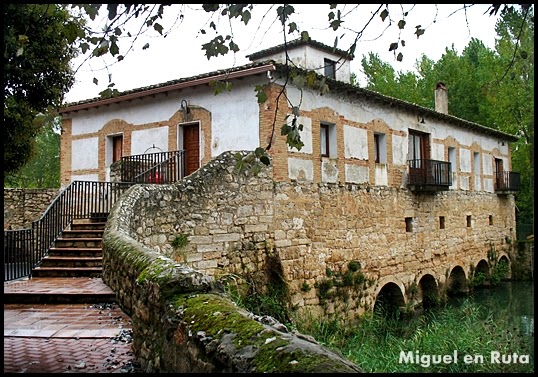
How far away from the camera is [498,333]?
779 cm

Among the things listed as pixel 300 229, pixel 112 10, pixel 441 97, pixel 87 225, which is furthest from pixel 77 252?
pixel 441 97

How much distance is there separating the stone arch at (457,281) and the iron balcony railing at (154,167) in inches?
459

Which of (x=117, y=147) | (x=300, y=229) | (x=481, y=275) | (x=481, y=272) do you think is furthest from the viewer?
(x=481, y=272)

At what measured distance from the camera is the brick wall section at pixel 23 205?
14.3 m

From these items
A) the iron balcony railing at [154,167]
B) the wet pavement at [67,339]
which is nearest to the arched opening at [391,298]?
the iron balcony railing at [154,167]

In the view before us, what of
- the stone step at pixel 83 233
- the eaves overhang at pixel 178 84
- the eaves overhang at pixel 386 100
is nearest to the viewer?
the stone step at pixel 83 233

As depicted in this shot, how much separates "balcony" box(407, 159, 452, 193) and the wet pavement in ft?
37.5

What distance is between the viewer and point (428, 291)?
16.6 metres

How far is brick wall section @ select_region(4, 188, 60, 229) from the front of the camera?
564 inches

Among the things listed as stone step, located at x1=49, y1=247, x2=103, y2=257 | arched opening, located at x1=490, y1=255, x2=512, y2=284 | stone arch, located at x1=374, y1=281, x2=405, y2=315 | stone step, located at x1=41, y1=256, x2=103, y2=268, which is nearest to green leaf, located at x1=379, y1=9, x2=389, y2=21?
stone step, located at x1=41, y1=256, x2=103, y2=268

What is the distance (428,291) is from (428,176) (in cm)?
406

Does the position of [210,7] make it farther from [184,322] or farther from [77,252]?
[77,252]

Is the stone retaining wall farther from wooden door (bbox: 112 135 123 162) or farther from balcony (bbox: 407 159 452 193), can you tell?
balcony (bbox: 407 159 452 193)

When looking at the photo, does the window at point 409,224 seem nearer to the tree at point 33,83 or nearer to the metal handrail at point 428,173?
the metal handrail at point 428,173
